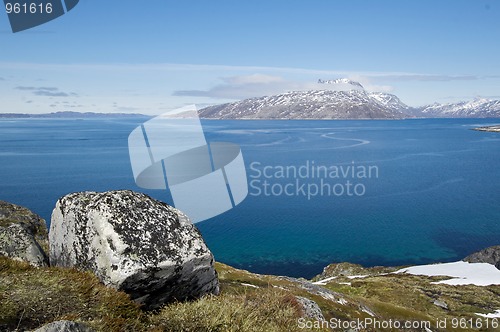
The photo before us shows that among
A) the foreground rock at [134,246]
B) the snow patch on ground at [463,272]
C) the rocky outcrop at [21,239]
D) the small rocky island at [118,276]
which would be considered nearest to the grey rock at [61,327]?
the small rocky island at [118,276]

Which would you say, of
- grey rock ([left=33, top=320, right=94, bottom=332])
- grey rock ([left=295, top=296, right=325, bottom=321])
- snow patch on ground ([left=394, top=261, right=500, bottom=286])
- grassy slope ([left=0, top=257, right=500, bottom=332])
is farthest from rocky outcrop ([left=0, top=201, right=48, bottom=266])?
snow patch on ground ([left=394, top=261, right=500, bottom=286])

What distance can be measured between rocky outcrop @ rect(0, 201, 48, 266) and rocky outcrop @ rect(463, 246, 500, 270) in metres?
86.5

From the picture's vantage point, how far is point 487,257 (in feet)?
260

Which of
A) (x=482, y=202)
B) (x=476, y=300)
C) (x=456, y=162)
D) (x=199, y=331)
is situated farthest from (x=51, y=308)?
(x=456, y=162)

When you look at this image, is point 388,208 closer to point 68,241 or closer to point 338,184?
point 338,184

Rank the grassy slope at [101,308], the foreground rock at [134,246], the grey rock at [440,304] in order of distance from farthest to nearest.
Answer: the grey rock at [440,304] < the foreground rock at [134,246] < the grassy slope at [101,308]

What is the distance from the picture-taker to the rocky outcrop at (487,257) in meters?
79.3

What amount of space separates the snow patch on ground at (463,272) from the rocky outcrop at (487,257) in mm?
936

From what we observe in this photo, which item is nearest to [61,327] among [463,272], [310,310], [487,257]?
[310,310]

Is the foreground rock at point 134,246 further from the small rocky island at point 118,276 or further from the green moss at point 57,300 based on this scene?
the green moss at point 57,300

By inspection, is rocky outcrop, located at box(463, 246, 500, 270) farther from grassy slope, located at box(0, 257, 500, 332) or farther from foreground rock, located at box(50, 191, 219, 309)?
foreground rock, located at box(50, 191, 219, 309)

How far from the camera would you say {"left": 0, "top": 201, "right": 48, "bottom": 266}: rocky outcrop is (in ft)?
43.6

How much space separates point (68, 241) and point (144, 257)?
302cm

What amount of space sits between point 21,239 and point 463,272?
272 ft
